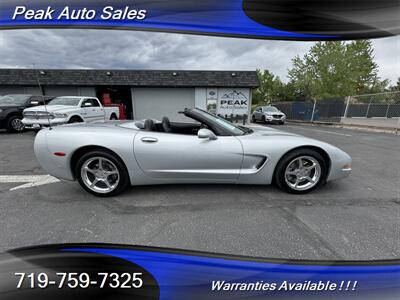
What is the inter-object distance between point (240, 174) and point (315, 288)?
134 cm

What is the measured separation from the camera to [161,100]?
13922 millimetres

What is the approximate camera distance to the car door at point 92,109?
8.02m

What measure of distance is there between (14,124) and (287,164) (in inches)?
405

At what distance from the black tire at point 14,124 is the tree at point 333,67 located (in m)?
25.6

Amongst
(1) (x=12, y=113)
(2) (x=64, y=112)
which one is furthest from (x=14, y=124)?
(2) (x=64, y=112)

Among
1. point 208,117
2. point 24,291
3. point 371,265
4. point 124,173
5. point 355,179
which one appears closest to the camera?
point 24,291

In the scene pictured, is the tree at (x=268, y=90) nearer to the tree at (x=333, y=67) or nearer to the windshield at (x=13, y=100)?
the tree at (x=333, y=67)

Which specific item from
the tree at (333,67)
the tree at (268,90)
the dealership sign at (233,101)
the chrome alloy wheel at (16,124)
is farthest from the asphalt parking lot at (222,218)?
the tree at (268,90)

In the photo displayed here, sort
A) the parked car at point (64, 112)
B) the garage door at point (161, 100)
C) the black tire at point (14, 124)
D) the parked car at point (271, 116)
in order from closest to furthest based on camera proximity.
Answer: the parked car at point (64, 112) < the black tire at point (14, 124) < the garage door at point (161, 100) < the parked car at point (271, 116)

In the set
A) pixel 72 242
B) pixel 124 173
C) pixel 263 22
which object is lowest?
pixel 72 242

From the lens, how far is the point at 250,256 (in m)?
1.61

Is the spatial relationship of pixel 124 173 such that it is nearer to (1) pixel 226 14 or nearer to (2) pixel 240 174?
(2) pixel 240 174

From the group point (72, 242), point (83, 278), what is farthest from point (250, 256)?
point (72, 242)

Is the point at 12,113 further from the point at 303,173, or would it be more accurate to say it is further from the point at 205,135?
the point at 303,173
